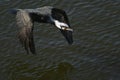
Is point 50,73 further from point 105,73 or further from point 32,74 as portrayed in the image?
point 105,73

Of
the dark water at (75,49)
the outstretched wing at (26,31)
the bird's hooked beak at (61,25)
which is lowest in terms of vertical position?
the dark water at (75,49)

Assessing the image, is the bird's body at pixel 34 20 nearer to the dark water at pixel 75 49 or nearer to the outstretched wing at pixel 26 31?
the outstretched wing at pixel 26 31

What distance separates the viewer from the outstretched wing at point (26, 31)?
13828 mm

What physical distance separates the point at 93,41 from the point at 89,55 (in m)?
0.96

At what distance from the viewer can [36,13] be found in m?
14.9

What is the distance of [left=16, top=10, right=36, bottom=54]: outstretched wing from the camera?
45.4 ft

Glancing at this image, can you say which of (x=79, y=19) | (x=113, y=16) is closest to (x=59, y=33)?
(x=79, y=19)

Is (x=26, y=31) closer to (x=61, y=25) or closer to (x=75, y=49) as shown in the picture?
(x=61, y=25)

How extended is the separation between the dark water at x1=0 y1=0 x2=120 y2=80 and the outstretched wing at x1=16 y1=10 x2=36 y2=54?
174 cm

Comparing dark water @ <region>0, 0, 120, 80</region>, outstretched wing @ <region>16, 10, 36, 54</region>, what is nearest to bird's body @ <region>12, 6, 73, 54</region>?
outstretched wing @ <region>16, 10, 36, 54</region>

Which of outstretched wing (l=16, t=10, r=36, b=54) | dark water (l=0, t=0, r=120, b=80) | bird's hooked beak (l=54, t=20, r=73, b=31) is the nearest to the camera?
outstretched wing (l=16, t=10, r=36, b=54)

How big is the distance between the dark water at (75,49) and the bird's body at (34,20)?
867 millimetres

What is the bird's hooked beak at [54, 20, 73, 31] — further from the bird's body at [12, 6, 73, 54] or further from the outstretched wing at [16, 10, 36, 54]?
the outstretched wing at [16, 10, 36, 54]

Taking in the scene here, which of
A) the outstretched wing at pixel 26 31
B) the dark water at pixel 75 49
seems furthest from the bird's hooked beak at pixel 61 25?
the dark water at pixel 75 49
